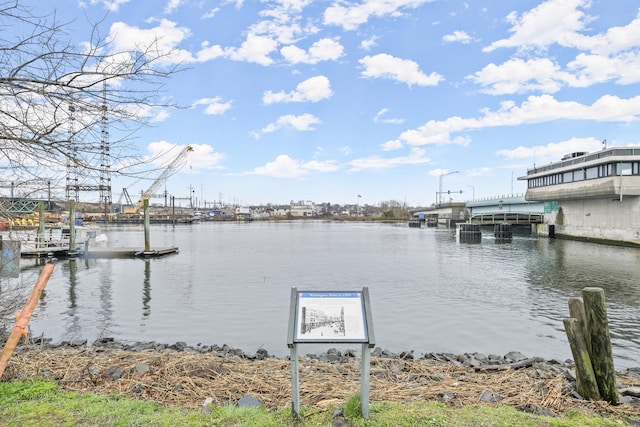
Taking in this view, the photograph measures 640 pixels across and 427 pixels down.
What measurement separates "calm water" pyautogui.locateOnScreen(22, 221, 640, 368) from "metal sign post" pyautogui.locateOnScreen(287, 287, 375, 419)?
6604mm

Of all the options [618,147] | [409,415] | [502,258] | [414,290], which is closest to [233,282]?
[414,290]

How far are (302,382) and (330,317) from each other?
2.30m

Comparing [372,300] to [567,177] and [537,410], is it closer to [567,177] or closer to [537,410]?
[537,410]

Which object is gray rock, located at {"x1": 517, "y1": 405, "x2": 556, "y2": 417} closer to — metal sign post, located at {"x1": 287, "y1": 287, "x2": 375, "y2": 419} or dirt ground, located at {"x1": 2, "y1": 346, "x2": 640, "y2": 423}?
dirt ground, located at {"x1": 2, "y1": 346, "x2": 640, "y2": 423}

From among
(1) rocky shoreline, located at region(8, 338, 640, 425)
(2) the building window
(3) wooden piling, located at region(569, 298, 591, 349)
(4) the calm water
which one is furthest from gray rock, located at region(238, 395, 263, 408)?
(2) the building window

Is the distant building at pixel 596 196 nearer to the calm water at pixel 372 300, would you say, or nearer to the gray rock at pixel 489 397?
the calm water at pixel 372 300

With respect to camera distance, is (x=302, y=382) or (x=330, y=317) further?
(x=302, y=382)

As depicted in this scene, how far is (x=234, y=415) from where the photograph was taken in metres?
5.02

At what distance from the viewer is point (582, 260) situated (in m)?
33.1

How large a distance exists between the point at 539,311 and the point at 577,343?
38.0 ft

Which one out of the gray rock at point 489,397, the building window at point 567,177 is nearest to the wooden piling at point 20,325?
the gray rock at point 489,397

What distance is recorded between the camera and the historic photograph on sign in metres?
4.84

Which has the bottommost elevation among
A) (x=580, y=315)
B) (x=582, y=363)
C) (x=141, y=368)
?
(x=141, y=368)

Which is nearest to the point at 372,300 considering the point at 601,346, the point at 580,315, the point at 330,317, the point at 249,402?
the point at 580,315
